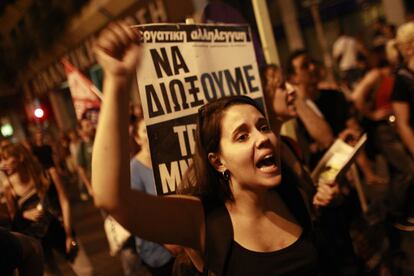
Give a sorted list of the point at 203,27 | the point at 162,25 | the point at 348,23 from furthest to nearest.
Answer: the point at 348,23 → the point at 203,27 → the point at 162,25

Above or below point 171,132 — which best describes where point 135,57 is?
above

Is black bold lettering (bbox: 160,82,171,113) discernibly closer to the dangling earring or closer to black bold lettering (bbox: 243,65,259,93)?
the dangling earring

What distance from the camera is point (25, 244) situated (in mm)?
2244

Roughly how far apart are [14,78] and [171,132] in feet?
97.7

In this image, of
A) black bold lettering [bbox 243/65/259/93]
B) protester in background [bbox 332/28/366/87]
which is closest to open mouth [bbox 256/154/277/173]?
black bold lettering [bbox 243/65/259/93]

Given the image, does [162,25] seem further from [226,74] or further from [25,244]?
[25,244]

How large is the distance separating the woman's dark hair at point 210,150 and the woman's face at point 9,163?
2.49 meters

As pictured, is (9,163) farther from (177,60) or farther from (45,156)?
(177,60)

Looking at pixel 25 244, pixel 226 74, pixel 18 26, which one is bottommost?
pixel 25 244

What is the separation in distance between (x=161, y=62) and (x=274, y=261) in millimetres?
1218

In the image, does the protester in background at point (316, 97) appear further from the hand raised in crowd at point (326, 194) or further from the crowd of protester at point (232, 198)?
the hand raised in crowd at point (326, 194)

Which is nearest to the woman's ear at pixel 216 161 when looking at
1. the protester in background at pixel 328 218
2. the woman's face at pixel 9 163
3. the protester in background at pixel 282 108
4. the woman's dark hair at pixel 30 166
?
the protester in background at pixel 328 218

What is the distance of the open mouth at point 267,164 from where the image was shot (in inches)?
76.9

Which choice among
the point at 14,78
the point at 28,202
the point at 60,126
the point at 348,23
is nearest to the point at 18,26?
the point at 14,78
